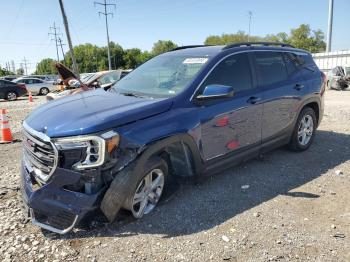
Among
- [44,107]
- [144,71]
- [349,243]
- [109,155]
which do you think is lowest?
[349,243]

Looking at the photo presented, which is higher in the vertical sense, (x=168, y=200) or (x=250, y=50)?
(x=250, y=50)

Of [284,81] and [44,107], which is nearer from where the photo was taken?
[44,107]

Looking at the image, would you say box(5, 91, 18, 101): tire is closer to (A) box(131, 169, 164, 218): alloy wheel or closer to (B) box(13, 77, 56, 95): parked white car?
(B) box(13, 77, 56, 95): parked white car

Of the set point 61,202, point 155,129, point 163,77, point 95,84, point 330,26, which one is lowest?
point 61,202

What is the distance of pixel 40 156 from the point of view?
3.48 m

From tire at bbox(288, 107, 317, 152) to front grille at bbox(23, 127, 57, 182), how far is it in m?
4.11

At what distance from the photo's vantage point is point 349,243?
3350 mm

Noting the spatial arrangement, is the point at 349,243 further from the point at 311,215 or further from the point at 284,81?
the point at 284,81

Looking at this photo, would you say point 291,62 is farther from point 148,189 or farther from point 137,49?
point 137,49

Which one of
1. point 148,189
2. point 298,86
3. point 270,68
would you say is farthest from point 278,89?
point 148,189

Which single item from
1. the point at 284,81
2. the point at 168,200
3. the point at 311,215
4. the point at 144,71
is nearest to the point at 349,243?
the point at 311,215

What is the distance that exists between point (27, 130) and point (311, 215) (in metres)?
3.25

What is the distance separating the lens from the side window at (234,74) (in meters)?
4.39

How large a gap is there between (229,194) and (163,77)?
1719 millimetres
